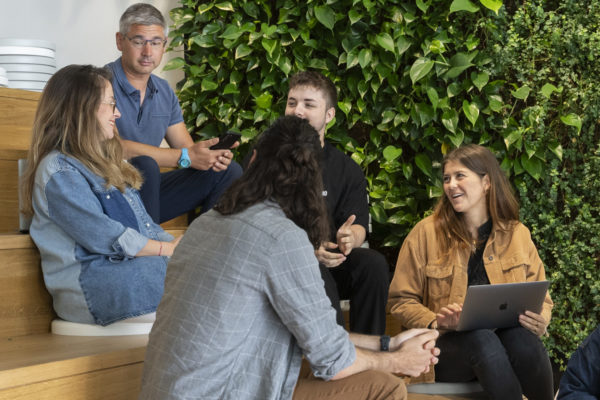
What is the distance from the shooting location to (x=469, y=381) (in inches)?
92.8

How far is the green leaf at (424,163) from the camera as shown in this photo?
3.23 m

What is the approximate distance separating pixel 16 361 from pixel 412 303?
122cm

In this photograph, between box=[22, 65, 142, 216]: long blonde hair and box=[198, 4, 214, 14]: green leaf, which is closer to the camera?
box=[22, 65, 142, 216]: long blonde hair

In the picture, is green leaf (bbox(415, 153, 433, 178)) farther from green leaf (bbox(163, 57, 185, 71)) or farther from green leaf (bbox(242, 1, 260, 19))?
green leaf (bbox(163, 57, 185, 71))

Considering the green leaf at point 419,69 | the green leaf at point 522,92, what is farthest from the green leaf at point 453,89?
the green leaf at point 522,92

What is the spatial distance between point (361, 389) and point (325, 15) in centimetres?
203

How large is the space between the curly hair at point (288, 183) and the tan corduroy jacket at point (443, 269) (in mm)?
919

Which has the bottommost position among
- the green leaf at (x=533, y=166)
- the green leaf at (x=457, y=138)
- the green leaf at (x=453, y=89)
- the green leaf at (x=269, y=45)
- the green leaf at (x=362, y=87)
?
the green leaf at (x=533, y=166)

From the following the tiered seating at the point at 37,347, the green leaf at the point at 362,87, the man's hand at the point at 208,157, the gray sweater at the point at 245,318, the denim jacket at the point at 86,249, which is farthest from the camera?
the green leaf at the point at 362,87

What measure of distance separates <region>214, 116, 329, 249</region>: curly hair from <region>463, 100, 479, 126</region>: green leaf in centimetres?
162

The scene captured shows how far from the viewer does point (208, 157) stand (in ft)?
9.05

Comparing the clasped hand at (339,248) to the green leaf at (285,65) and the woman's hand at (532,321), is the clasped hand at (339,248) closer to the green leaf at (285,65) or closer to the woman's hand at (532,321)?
A: the woman's hand at (532,321)

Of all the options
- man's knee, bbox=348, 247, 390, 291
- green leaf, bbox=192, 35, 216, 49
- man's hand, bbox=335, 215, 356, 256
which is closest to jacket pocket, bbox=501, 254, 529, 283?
man's knee, bbox=348, 247, 390, 291

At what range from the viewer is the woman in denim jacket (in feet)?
6.85
